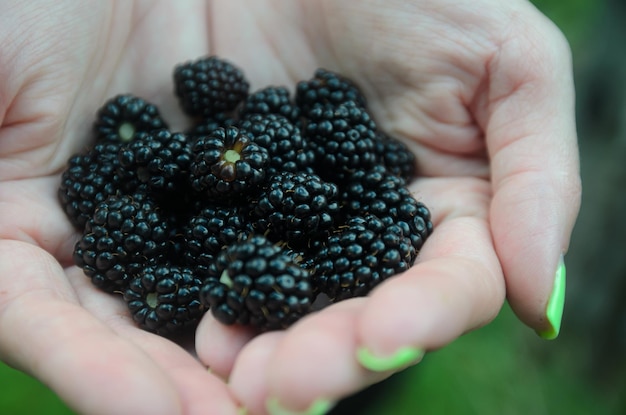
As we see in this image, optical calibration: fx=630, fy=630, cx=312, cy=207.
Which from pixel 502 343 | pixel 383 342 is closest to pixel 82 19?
pixel 383 342

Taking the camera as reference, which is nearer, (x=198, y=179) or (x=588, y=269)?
(x=198, y=179)

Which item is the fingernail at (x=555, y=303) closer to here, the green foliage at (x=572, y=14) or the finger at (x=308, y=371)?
the finger at (x=308, y=371)

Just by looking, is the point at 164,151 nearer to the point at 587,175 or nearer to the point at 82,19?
the point at 82,19

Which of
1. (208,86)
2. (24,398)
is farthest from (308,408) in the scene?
(24,398)

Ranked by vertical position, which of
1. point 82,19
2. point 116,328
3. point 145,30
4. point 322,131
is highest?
point 82,19

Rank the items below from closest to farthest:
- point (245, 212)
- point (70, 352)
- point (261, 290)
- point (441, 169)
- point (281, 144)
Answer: point (70, 352) → point (261, 290) → point (245, 212) → point (281, 144) → point (441, 169)

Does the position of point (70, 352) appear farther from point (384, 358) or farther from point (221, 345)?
point (384, 358)

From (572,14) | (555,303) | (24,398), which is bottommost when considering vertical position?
(24,398)
